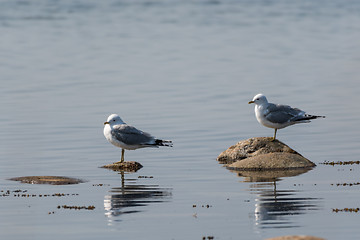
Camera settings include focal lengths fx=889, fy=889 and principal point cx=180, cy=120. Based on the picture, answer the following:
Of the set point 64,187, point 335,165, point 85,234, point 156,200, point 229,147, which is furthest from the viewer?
point 229,147

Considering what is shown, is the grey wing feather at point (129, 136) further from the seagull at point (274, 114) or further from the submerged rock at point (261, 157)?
the seagull at point (274, 114)

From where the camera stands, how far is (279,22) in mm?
77312

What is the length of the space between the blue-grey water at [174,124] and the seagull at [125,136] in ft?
2.21

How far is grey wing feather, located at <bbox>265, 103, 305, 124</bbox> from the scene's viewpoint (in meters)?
24.4

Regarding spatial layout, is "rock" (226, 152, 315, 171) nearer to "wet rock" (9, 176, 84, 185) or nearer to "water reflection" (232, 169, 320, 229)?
"water reflection" (232, 169, 320, 229)

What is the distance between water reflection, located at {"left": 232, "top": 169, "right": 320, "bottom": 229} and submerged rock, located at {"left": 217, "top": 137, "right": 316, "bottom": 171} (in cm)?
85

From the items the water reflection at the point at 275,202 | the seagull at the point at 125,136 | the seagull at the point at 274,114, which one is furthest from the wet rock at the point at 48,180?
the seagull at the point at 274,114

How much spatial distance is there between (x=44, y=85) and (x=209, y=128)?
12.8 m

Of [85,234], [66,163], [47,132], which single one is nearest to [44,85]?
[47,132]

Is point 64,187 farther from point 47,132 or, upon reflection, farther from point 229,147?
point 47,132

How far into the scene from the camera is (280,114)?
80.1 feet

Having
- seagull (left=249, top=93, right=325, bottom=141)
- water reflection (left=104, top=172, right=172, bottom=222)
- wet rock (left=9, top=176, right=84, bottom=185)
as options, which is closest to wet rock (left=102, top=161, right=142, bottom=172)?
water reflection (left=104, top=172, right=172, bottom=222)

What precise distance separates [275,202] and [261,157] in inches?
195

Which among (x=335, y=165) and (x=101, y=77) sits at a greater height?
(x=101, y=77)
